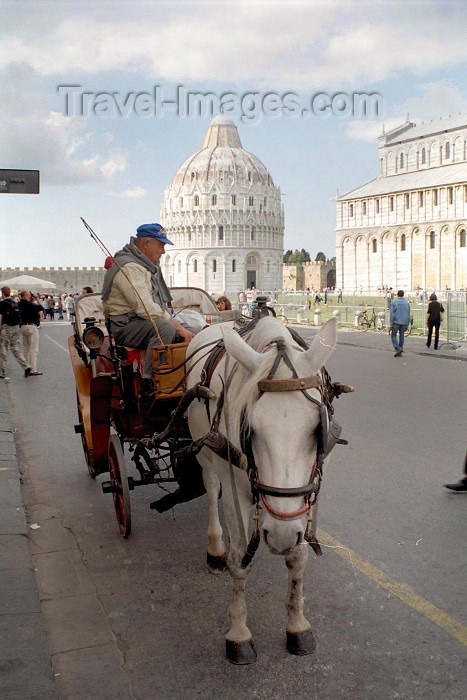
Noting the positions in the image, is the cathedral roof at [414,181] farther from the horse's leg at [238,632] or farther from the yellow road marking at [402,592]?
the horse's leg at [238,632]

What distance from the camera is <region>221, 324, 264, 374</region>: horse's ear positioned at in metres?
2.74

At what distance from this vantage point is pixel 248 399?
275 cm

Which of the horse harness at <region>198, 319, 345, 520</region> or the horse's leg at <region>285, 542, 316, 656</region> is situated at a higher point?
the horse harness at <region>198, 319, 345, 520</region>

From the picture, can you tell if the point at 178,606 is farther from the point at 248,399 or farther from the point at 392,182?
the point at 392,182

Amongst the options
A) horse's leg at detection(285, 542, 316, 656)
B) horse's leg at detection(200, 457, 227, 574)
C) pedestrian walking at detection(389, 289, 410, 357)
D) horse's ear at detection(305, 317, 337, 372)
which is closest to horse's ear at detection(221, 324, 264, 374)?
horse's ear at detection(305, 317, 337, 372)

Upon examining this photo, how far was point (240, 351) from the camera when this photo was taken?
2.76 meters

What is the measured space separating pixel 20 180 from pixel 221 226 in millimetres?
111451

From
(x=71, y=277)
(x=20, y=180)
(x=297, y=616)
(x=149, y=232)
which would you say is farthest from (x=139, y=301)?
(x=71, y=277)

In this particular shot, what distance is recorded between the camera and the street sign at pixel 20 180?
8062 mm

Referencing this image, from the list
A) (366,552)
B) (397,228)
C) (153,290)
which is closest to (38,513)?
(153,290)

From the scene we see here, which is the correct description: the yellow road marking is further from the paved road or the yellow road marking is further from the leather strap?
the leather strap

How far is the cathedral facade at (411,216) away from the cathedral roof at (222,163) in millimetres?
39621

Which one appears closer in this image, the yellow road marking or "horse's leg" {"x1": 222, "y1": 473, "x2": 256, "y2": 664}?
"horse's leg" {"x1": 222, "y1": 473, "x2": 256, "y2": 664}

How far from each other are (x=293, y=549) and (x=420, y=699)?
86cm
